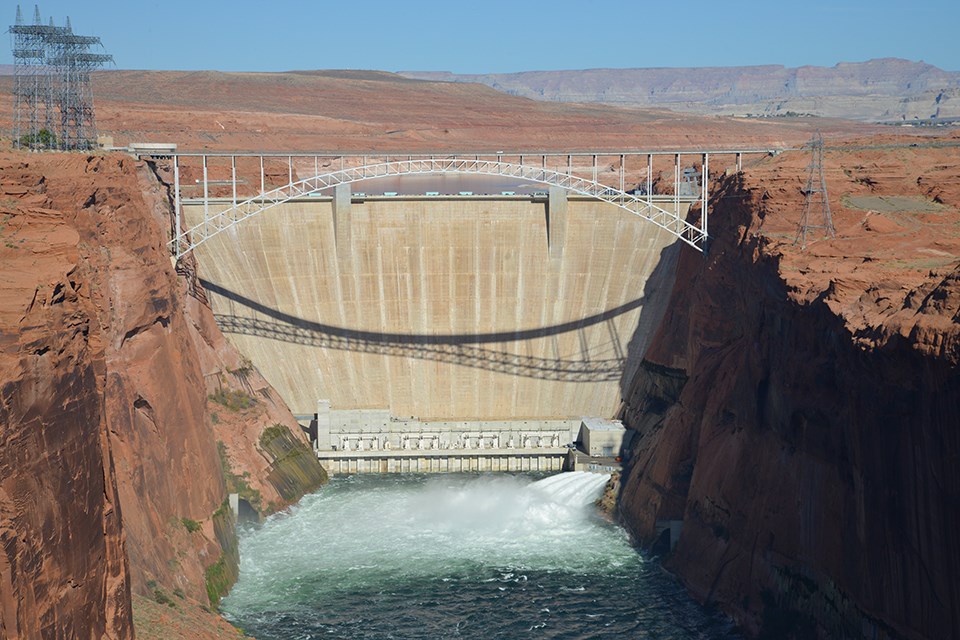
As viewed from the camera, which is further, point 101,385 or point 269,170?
point 269,170

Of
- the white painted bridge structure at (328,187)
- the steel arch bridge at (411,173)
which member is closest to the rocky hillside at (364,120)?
the white painted bridge structure at (328,187)

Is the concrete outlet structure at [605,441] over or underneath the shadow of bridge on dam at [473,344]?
underneath

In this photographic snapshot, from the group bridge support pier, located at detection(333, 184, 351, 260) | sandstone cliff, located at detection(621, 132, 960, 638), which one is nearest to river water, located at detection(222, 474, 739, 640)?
sandstone cliff, located at detection(621, 132, 960, 638)

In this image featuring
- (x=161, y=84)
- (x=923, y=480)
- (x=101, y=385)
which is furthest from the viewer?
(x=161, y=84)

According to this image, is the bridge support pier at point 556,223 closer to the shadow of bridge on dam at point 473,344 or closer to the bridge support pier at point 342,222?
the shadow of bridge on dam at point 473,344

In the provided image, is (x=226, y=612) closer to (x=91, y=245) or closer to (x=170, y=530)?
(x=170, y=530)

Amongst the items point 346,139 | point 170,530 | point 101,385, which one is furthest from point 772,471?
point 346,139

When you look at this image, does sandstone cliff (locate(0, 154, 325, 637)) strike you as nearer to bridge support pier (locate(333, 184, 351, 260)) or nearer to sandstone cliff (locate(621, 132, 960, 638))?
bridge support pier (locate(333, 184, 351, 260))
